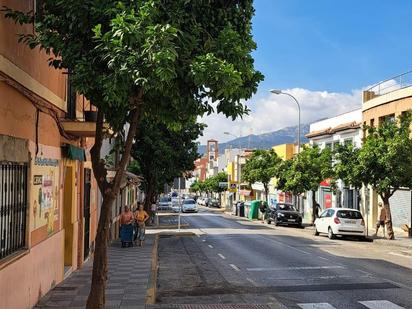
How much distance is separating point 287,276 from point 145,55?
339 inches

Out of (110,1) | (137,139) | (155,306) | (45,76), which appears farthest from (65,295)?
(137,139)

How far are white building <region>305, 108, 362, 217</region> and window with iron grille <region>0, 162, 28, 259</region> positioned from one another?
27.5m

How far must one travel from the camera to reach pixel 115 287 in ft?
38.9

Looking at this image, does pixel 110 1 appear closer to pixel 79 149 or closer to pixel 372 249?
pixel 79 149

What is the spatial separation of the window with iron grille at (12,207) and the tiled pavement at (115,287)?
67.3 inches

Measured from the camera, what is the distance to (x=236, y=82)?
22.8ft

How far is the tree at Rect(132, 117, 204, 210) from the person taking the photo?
3406cm

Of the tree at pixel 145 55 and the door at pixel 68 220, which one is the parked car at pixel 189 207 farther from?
the tree at pixel 145 55

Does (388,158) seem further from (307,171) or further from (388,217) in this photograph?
(307,171)

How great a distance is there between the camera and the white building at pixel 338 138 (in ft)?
125

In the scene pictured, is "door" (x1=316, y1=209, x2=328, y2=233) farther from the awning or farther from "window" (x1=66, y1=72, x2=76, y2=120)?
"window" (x1=66, y1=72, x2=76, y2=120)

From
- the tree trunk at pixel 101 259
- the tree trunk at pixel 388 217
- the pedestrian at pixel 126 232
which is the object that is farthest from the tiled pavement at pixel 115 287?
the tree trunk at pixel 388 217

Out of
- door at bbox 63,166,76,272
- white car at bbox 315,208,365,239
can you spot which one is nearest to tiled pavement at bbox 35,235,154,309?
door at bbox 63,166,76,272

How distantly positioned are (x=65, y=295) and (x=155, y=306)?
1986mm
